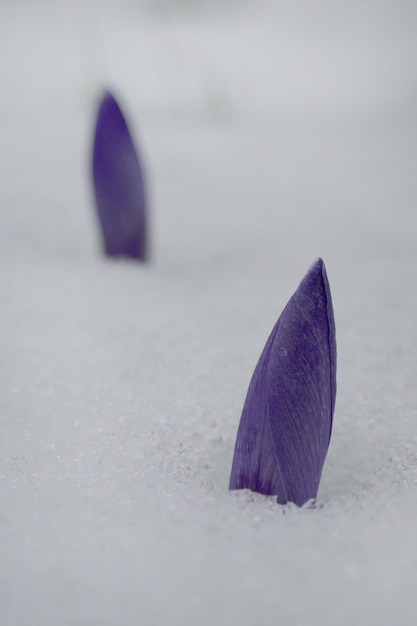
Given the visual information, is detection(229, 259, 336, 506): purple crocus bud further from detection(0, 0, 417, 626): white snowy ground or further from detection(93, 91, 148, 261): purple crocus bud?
detection(93, 91, 148, 261): purple crocus bud

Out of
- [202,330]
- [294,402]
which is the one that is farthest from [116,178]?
[294,402]

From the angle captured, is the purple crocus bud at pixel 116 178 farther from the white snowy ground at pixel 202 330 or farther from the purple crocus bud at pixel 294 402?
the purple crocus bud at pixel 294 402

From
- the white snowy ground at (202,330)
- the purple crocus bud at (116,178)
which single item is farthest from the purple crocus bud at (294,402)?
the purple crocus bud at (116,178)

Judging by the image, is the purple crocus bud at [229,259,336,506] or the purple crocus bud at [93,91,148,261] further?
the purple crocus bud at [93,91,148,261]

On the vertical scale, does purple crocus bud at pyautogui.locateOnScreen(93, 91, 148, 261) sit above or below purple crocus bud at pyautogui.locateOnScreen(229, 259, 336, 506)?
above

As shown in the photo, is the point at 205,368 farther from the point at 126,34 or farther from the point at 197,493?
the point at 126,34

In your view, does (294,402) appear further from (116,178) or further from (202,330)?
(116,178)

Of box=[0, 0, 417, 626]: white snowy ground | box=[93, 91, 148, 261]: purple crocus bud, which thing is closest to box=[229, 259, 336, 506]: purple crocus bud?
box=[0, 0, 417, 626]: white snowy ground
